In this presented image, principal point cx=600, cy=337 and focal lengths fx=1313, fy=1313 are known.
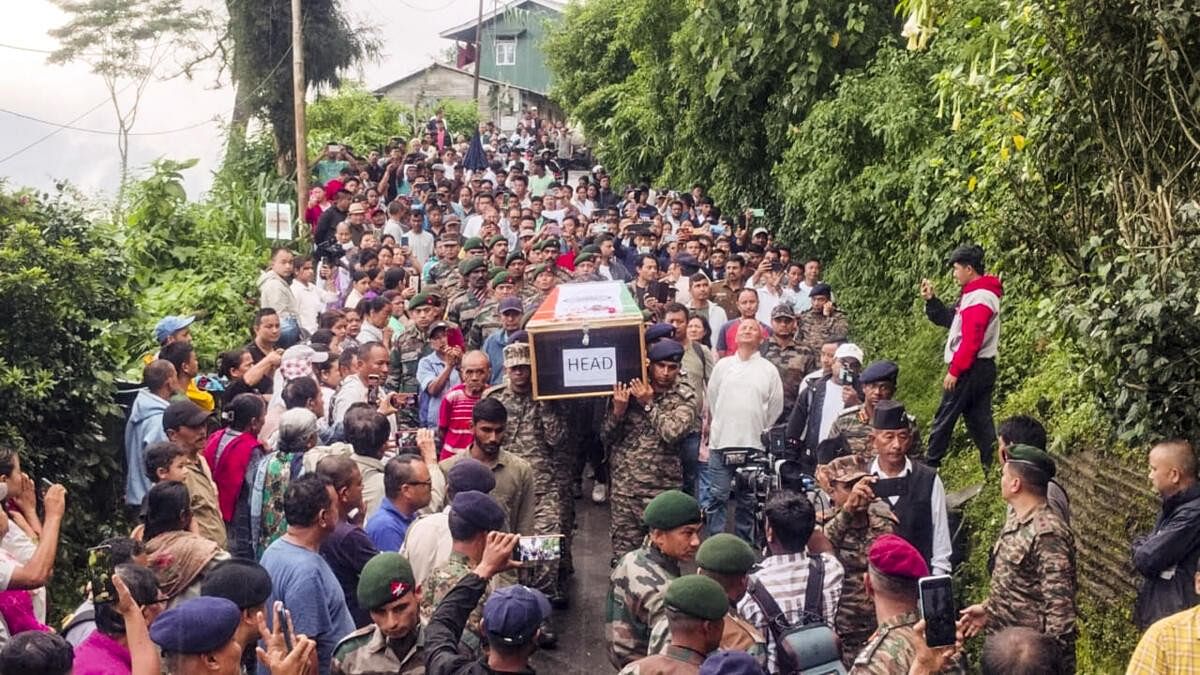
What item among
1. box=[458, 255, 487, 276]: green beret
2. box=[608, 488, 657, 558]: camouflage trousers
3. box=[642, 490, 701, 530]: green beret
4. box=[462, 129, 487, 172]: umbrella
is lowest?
box=[608, 488, 657, 558]: camouflage trousers

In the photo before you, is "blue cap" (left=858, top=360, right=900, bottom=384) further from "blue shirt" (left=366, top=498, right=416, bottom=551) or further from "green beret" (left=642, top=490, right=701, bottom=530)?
"blue shirt" (left=366, top=498, right=416, bottom=551)

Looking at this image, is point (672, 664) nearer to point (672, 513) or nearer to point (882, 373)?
point (672, 513)

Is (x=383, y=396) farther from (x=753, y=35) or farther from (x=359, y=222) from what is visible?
(x=753, y=35)

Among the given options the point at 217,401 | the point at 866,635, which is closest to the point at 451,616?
the point at 866,635

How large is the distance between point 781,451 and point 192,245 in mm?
9272

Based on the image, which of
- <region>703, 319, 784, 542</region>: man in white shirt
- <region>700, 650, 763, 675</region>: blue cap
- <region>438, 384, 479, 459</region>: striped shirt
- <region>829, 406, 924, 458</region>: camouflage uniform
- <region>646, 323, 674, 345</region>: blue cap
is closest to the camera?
<region>700, 650, 763, 675</region>: blue cap

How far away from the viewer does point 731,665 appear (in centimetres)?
434

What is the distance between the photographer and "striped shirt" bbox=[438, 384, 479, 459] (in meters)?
8.77

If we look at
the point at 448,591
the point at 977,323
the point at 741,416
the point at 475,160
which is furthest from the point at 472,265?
the point at 475,160

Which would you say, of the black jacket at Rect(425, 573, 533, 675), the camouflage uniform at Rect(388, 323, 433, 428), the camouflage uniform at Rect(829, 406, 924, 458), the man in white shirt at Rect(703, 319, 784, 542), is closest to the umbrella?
the camouflage uniform at Rect(388, 323, 433, 428)

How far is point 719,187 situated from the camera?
70.2ft

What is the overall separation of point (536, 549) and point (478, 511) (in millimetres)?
306

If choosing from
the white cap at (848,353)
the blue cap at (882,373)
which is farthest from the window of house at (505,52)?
the blue cap at (882,373)

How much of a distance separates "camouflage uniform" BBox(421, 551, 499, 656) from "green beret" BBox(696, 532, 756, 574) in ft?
3.09
